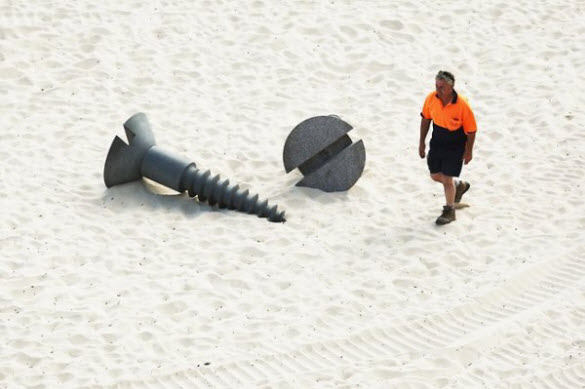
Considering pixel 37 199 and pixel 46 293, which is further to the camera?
pixel 37 199

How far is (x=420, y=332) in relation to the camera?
945 cm

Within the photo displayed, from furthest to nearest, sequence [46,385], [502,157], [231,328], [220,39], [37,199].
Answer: [220,39]
[502,157]
[37,199]
[231,328]
[46,385]

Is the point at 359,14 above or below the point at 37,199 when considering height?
above

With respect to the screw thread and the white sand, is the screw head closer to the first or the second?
the white sand

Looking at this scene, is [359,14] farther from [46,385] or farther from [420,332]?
[46,385]

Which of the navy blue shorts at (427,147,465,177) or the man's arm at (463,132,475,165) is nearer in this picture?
the man's arm at (463,132,475,165)

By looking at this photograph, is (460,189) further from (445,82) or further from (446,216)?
(445,82)

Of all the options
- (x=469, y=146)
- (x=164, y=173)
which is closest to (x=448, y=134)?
(x=469, y=146)

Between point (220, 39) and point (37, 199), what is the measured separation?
14.1ft

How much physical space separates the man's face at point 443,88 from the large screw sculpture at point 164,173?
1927 mm

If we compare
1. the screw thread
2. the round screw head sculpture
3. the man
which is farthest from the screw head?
the man

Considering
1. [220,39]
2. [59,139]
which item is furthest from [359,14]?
[59,139]

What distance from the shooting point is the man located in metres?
10.8

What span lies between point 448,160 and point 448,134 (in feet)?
0.86
